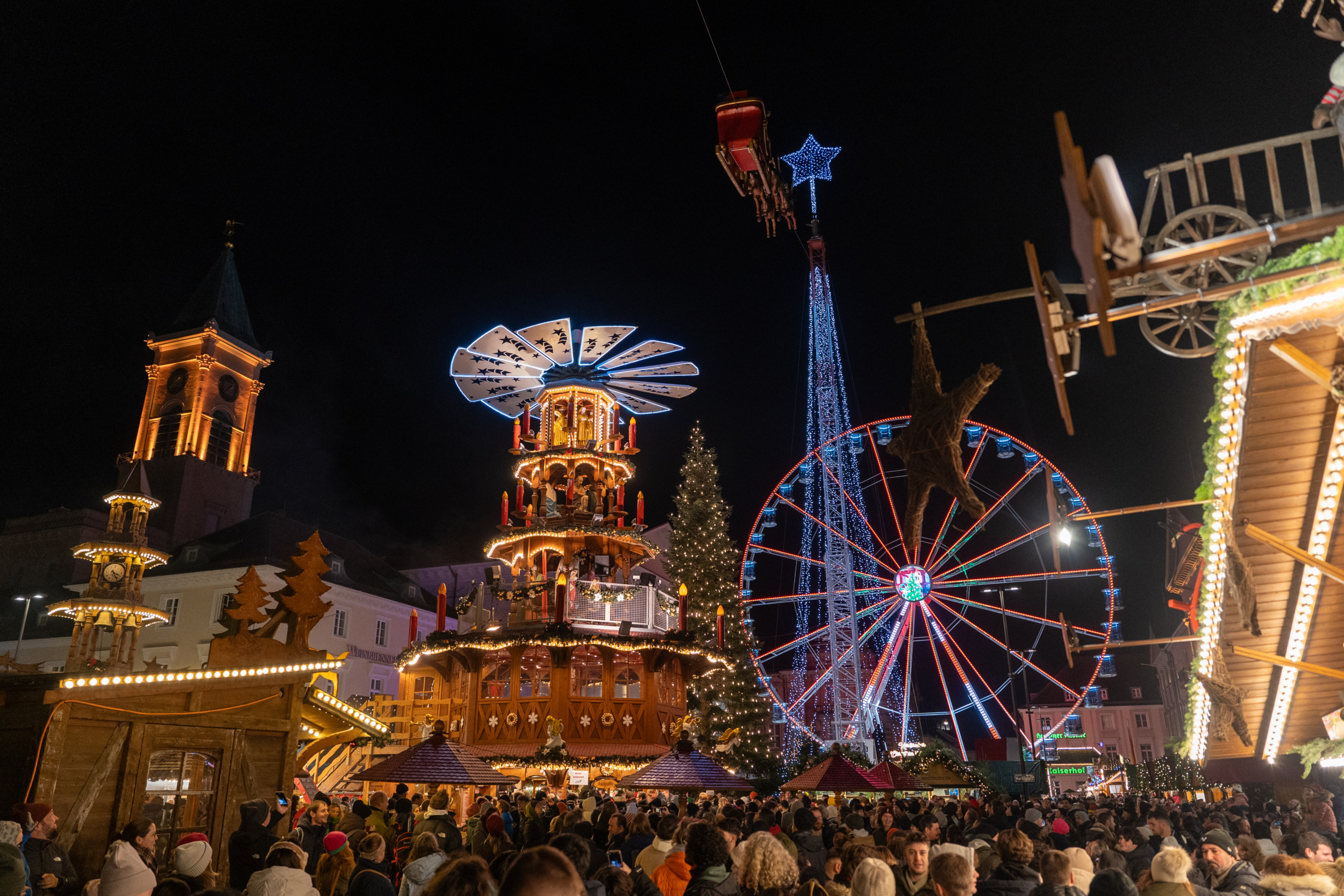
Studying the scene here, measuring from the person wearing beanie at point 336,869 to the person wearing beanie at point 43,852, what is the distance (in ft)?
6.95

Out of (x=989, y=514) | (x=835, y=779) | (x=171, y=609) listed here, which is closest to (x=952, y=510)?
(x=989, y=514)

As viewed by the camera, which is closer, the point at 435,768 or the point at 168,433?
the point at 435,768

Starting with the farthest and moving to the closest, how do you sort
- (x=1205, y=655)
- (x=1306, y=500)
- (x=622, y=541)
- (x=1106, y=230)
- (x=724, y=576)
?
1. (x=724, y=576)
2. (x=622, y=541)
3. (x=1205, y=655)
4. (x=1306, y=500)
5. (x=1106, y=230)

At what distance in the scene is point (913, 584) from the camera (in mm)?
32062

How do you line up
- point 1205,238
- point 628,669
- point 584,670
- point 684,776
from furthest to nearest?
point 584,670 < point 628,669 < point 684,776 < point 1205,238

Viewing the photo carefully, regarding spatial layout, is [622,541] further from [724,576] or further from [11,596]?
[11,596]

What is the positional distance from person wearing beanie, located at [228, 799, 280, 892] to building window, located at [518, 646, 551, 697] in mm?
16069

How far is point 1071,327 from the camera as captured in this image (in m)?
6.30

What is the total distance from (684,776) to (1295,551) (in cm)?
832

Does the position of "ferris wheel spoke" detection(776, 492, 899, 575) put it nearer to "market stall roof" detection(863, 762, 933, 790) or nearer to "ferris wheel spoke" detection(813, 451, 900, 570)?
"ferris wheel spoke" detection(813, 451, 900, 570)

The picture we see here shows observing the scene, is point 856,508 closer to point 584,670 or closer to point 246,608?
point 584,670

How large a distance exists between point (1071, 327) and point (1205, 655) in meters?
9.00

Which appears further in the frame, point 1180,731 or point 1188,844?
point 1180,731

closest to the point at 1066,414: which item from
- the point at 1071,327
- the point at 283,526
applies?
the point at 1071,327
